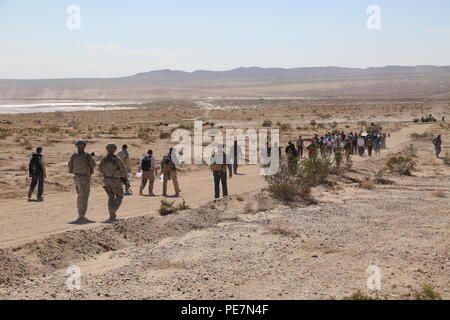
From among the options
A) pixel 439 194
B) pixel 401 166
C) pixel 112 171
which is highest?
pixel 112 171

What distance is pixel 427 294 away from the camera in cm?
851

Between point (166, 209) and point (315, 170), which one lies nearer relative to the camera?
point (166, 209)

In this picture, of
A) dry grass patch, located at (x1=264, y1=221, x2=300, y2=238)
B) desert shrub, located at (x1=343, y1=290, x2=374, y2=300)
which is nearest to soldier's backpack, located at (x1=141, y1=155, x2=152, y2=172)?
dry grass patch, located at (x1=264, y1=221, x2=300, y2=238)

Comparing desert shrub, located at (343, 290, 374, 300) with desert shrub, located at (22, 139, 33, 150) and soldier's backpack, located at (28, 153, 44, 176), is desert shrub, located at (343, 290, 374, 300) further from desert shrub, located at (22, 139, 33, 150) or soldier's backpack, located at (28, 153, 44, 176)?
desert shrub, located at (22, 139, 33, 150)

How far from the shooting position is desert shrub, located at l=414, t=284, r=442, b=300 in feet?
27.6

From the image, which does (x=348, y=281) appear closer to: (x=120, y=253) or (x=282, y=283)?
(x=282, y=283)

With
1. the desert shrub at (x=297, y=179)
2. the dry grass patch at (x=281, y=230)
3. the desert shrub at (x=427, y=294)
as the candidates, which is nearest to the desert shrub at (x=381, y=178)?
the desert shrub at (x=297, y=179)

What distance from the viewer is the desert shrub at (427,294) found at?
8406mm

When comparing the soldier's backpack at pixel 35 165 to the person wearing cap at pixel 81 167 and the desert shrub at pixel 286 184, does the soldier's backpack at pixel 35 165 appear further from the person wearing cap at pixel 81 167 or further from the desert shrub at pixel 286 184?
the desert shrub at pixel 286 184

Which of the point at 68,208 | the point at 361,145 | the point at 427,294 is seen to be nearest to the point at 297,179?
the point at 68,208

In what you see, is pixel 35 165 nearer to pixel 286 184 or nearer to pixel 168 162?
pixel 168 162

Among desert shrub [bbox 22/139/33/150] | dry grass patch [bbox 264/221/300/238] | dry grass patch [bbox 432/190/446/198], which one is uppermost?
desert shrub [bbox 22/139/33/150]

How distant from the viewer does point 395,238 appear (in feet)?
41.3
